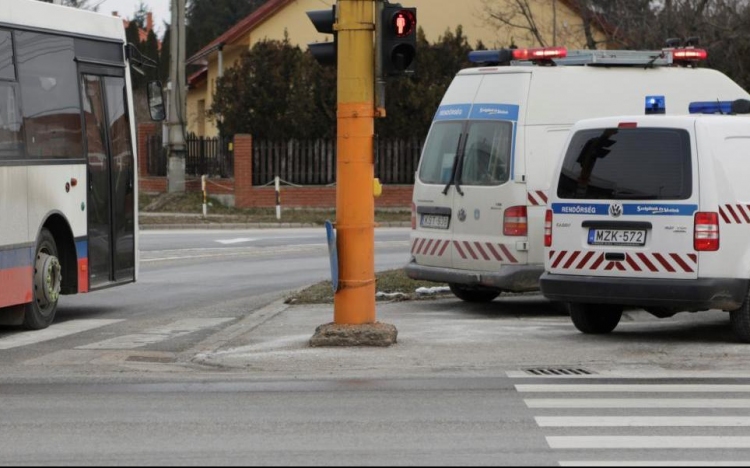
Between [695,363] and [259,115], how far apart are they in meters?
29.6

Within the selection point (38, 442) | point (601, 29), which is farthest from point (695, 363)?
point (601, 29)

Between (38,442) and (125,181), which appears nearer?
(38,442)

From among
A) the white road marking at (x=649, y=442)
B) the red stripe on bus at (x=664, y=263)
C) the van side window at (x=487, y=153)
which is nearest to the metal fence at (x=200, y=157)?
the van side window at (x=487, y=153)

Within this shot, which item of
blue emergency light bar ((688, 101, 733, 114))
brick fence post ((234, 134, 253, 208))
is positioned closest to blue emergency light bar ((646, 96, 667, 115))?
blue emergency light bar ((688, 101, 733, 114))

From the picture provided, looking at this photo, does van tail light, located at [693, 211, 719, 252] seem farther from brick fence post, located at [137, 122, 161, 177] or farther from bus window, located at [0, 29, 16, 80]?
brick fence post, located at [137, 122, 161, 177]

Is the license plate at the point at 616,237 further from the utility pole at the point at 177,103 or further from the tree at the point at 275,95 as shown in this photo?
the utility pole at the point at 177,103

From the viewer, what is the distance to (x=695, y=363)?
1146 cm

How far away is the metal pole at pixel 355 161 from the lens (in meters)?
12.4

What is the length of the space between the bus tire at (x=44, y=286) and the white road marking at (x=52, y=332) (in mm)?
117

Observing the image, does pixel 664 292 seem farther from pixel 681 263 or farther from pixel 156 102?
pixel 156 102

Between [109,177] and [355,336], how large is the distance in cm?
509

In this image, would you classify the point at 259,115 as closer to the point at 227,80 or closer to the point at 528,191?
the point at 227,80

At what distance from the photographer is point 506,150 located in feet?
49.1

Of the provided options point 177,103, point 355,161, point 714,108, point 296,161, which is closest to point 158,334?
point 355,161
